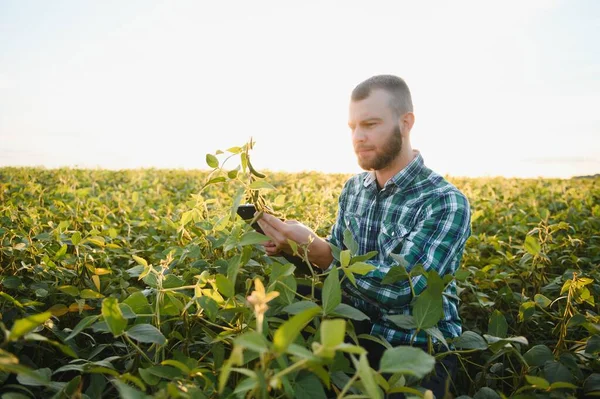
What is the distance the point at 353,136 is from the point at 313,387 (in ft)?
5.46

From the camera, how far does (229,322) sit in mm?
1172

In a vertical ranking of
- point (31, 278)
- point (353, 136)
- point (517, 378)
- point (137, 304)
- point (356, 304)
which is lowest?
point (517, 378)

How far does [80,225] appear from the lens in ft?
9.31

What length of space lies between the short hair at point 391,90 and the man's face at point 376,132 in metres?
0.03

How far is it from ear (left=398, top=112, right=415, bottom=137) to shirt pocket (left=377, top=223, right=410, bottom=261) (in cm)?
58

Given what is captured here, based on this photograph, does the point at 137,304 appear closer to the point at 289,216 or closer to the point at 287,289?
the point at 287,289

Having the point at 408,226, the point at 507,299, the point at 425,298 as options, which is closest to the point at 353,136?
the point at 408,226

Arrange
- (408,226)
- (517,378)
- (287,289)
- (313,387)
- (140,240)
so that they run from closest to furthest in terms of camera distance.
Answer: (313,387)
(287,289)
(517,378)
(408,226)
(140,240)

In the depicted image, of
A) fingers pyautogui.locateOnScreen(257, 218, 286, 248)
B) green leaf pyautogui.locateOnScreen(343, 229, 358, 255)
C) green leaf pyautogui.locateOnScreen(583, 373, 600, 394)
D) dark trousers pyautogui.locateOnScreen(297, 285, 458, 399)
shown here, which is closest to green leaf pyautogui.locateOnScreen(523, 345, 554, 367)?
green leaf pyautogui.locateOnScreen(583, 373, 600, 394)

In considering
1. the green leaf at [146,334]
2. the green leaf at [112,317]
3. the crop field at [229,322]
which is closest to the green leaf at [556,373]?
the crop field at [229,322]

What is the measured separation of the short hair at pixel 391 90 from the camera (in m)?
2.31

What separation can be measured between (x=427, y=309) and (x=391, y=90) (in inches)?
60.9

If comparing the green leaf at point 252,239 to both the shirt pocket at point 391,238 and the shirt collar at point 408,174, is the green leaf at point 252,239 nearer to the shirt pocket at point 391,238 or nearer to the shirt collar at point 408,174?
the shirt pocket at point 391,238

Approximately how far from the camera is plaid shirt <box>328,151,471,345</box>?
1.68 m
